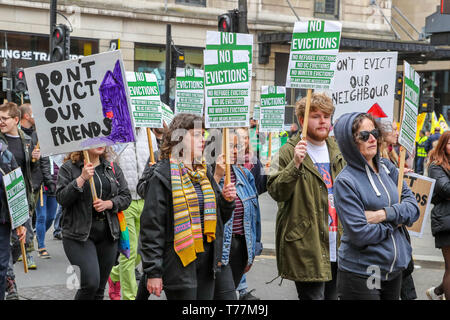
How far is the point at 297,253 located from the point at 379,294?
2.96ft

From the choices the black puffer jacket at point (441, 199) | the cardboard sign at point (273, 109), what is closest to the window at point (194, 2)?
the cardboard sign at point (273, 109)

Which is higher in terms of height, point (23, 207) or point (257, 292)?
point (23, 207)

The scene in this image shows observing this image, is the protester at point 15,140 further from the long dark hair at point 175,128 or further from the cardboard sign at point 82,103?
the long dark hair at point 175,128

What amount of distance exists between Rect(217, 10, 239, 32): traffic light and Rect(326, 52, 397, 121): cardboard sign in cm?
626

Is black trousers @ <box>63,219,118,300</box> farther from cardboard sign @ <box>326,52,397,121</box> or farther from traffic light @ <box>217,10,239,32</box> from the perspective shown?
traffic light @ <box>217,10,239,32</box>

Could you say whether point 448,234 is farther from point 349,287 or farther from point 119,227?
point 119,227

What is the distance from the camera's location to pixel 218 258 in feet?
15.3

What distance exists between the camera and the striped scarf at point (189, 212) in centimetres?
441

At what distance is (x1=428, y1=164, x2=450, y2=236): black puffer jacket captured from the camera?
626 centimetres

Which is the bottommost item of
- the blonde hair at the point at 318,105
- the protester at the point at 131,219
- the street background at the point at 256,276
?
the street background at the point at 256,276


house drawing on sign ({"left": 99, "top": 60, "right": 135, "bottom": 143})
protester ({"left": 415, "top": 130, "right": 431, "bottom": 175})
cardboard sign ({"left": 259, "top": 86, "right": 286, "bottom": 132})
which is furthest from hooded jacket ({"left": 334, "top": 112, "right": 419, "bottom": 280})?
protester ({"left": 415, "top": 130, "right": 431, "bottom": 175})

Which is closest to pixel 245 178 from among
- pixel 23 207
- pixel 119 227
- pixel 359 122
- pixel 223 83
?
pixel 223 83

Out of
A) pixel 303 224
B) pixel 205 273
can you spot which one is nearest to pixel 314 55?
pixel 303 224

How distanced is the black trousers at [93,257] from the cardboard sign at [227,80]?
51.3 inches
